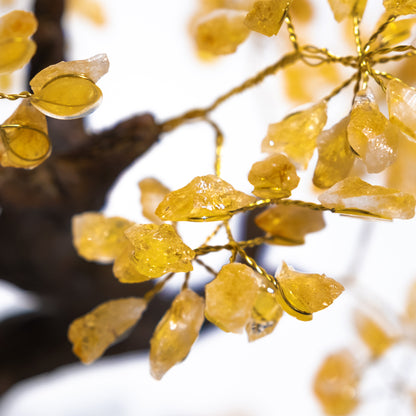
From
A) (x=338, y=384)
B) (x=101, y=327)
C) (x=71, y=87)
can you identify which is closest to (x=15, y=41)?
(x=71, y=87)

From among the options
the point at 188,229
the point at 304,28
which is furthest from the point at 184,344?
the point at 304,28

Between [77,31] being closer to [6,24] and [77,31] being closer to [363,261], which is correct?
[6,24]

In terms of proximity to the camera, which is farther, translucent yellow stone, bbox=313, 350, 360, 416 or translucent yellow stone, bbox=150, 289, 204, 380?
translucent yellow stone, bbox=313, 350, 360, 416

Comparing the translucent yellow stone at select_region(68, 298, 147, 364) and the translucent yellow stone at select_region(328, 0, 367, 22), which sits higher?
the translucent yellow stone at select_region(328, 0, 367, 22)

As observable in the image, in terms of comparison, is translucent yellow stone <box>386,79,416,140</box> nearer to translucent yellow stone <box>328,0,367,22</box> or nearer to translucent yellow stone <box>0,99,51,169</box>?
translucent yellow stone <box>328,0,367,22</box>

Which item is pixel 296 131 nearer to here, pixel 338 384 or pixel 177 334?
pixel 177 334

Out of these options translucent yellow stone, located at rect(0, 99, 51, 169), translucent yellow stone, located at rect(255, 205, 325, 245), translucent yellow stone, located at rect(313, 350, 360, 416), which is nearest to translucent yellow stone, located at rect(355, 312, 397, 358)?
translucent yellow stone, located at rect(313, 350, 360, 416)

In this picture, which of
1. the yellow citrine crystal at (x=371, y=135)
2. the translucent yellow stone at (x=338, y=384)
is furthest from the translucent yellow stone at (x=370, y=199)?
the translucent yellow stone at (x=338, y=384)
